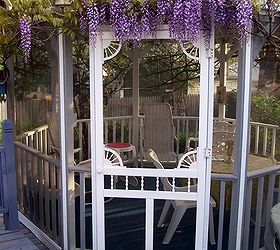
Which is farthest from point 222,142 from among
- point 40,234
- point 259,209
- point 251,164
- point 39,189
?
point 40,234

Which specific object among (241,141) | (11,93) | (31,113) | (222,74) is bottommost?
(241,141)

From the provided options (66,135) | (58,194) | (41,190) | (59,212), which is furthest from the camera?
(41,190)

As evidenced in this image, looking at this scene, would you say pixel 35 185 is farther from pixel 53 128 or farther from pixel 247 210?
pixel 247 210

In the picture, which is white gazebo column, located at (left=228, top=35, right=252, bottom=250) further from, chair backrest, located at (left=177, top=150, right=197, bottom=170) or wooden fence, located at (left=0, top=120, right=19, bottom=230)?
wooden fence, located at (left=0, top=120, right=19, bottom=230)

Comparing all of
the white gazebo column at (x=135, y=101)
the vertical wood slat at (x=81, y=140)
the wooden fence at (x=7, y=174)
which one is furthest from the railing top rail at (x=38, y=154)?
the white gazebo column at (x=135, y=101)

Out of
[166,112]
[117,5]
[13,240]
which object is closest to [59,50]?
[117,5]

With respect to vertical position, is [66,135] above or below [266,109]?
below

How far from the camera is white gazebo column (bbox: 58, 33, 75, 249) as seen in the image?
3205 mm

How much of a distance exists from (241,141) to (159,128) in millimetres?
2276

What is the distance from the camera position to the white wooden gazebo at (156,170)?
A: 2.90 metres

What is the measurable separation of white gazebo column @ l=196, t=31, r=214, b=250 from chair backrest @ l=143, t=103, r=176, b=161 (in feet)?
6.06

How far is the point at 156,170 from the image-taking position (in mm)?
3043

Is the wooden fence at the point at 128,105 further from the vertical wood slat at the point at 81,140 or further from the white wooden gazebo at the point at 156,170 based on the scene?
the white wooden gazebo at the point at 156,170

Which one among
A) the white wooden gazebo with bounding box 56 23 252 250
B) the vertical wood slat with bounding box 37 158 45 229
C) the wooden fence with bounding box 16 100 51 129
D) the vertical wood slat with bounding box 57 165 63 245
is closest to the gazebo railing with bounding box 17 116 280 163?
the wooden fence with bounding box 16 100 51 129
